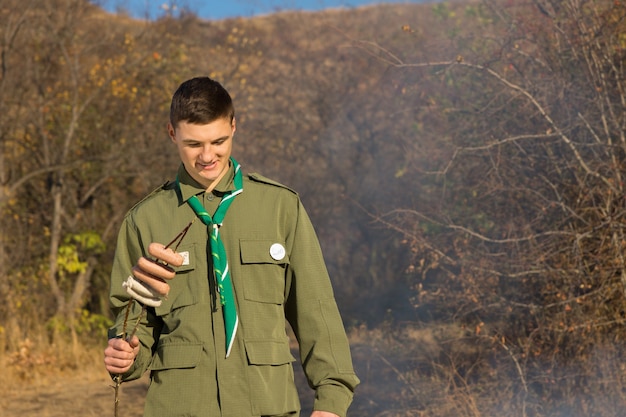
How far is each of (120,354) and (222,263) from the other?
0.35m

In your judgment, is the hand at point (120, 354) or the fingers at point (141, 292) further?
the hand at point (120, 354)

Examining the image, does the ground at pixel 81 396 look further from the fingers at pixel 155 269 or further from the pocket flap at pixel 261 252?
the fingers at pixel 155 269

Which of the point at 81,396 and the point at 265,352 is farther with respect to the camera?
the point at 81,396

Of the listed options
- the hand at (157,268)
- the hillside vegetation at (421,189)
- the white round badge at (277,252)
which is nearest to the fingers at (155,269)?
the hand at (157,268)

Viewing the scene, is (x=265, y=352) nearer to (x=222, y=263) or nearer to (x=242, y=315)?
(x=242, y=315)

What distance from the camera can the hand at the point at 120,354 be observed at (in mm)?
2502

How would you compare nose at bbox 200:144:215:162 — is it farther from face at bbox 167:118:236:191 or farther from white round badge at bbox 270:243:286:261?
white round badge at bbox 270:243:286:261

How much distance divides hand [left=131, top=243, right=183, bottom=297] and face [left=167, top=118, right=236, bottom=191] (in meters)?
0.36

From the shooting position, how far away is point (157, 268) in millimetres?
2332

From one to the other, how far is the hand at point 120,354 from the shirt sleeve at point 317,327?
1.46ft

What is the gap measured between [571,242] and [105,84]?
6213 millimetres

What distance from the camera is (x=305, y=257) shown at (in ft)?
8.76

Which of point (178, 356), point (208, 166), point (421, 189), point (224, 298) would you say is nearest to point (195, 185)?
point (208, 166)

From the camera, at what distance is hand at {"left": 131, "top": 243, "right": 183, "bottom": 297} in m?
2.32
